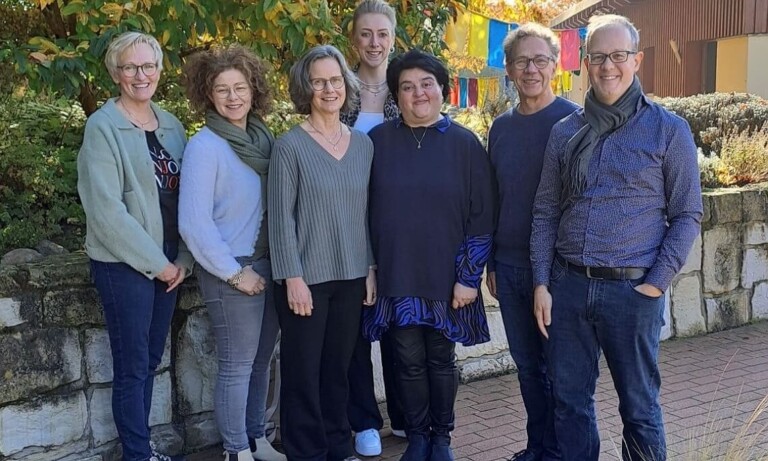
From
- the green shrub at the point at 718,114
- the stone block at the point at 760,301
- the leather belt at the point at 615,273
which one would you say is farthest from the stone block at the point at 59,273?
the green shrub at the point at 718,114

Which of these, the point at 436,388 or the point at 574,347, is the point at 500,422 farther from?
the point at 574,347

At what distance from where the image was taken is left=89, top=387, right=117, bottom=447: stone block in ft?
12.8

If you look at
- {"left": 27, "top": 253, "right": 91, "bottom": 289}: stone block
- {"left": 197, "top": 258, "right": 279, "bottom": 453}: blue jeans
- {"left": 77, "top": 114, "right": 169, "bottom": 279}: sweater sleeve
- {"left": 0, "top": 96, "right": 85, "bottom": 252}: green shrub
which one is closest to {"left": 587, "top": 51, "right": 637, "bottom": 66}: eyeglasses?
{"left": 197, "top": 258, "right": 279, "bottom": 453}: blue jeans

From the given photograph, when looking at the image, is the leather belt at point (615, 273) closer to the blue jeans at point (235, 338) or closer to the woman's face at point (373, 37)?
the blue jeans at point (235, 338)

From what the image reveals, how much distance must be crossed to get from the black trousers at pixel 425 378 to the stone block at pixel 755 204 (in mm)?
3553

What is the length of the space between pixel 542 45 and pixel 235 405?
200cm

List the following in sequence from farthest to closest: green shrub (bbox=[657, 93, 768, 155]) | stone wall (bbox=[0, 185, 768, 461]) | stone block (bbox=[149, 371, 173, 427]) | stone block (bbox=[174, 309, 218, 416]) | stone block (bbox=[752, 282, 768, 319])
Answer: green shrub (bbox=[657, 93, 768, 155]) → stone block (bbox=[752, 282, 768, 319]) → stone block (bbox=[174, 309, 218, 416]) → stone block (bbox=[149, 371, 173, 427]) → stone wall (bbox=[0, 185, 768, 461])

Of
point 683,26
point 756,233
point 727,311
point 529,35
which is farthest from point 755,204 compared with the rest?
point 683,26

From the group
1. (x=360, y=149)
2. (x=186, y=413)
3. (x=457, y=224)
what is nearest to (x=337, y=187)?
(x=360, y=149)

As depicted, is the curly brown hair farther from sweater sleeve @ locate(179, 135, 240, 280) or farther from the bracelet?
the bracelet

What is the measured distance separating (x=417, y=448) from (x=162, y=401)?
1.27 m

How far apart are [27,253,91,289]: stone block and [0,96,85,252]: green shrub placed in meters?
0.99

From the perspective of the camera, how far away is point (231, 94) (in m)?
3.58

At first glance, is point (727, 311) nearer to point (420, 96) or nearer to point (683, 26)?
point (420, 96)
